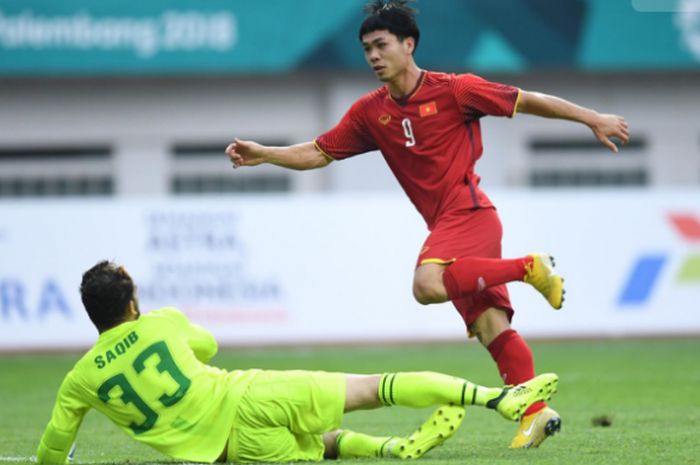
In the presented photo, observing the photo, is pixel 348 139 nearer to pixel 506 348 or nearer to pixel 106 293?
pixel 506 348

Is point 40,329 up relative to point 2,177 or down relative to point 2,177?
down

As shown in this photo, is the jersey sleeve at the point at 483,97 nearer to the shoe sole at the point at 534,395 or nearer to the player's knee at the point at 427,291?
the player's knee at the point at 427,291

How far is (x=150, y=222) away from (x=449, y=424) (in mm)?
11105

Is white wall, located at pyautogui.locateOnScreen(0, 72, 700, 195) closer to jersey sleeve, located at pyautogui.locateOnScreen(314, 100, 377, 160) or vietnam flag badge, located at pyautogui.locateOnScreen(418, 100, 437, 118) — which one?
jersey sleeve, located at pyautogui.locateOnScreen(314, 100, 377, 160)

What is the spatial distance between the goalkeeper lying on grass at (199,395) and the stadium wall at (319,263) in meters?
10.3

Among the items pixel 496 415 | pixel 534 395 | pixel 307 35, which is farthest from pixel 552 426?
pixel 307 35

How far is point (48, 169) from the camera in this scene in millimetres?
24453

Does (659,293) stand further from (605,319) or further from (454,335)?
(454,335)

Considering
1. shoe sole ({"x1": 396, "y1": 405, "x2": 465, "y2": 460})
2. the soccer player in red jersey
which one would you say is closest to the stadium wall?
the soccer player in red jersey

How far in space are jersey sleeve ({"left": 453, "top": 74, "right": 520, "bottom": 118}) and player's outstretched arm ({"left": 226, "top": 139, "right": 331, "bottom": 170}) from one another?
944 millimetres

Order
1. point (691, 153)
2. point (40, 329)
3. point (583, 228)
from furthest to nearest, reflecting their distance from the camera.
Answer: point (691, 153) → point (583, 228) → point (40, 329)

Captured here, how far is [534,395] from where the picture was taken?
666 cm

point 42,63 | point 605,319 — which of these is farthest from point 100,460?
point 42,63

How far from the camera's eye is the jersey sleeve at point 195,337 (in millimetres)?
→ 6738
